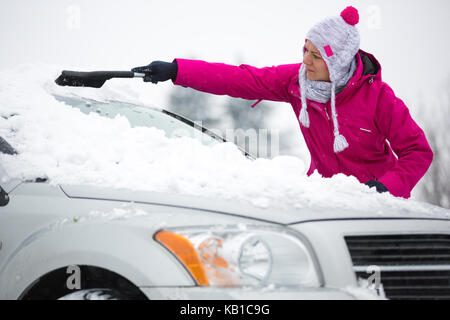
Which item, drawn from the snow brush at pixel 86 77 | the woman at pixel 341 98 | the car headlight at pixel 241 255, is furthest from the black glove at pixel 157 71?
the car headlight at pixel 241 255

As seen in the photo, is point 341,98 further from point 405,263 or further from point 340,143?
point 405,263

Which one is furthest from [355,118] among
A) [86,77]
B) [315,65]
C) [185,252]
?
[185,252]

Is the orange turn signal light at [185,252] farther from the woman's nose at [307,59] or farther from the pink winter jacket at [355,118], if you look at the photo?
the woman's nose at [307,59]

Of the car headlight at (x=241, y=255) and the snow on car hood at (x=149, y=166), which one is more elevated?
the snow on car hood at (x=149, y=166)

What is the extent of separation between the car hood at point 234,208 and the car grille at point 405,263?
112 millimetres

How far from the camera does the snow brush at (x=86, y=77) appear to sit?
270cm

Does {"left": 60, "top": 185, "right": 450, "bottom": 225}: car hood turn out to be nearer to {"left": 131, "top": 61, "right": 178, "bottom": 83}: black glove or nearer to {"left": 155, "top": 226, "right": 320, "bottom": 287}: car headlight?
{"left": 155, "top": 226, "right": 320, "bottom": 287}: car headlight

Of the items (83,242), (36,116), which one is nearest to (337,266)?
(83,242)

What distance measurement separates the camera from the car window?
2727mm

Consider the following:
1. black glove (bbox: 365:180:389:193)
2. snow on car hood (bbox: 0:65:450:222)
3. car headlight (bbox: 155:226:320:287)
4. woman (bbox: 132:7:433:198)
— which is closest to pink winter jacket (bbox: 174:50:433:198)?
woman (bbox: 132:7:433:198)

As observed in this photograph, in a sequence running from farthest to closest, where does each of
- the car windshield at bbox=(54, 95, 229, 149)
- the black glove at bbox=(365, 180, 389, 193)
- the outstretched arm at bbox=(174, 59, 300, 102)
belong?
the outstretched arm at bbox=(174, 59, 300, 102) < the car windshield at bbox=(54, 95, 229, 149) < the black glove at bbox=(365, 180, 389, 193)

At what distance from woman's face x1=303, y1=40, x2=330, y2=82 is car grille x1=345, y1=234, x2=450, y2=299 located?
1.51m

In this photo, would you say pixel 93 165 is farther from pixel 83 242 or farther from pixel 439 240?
pixel 439 240

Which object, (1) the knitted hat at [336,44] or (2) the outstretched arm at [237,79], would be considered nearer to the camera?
(1) the knitted hat at [336,44]
